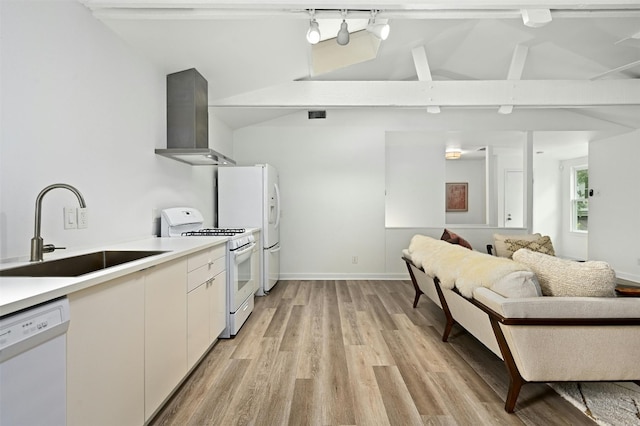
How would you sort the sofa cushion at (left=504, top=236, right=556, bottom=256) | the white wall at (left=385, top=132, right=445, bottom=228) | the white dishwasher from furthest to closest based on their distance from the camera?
the white wall at (left=385, top=132, right=445, bottom=228), the sofa cushion at (left=504, top=236, right=556, bottom=256), the white dishwasher

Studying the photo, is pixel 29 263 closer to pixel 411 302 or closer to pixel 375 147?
pixel 411 302

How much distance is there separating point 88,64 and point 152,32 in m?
0.67

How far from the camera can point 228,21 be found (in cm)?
265

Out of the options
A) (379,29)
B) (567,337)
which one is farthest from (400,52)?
(567,337)

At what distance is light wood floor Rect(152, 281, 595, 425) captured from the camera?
177cm

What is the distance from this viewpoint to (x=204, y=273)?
2379 millimetres

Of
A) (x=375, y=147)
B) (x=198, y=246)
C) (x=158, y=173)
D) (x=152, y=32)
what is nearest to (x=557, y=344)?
(x=198, y=246)

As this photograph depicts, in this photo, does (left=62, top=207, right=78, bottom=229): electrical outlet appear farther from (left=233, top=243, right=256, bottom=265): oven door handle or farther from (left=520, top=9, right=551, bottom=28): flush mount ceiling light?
(left=520, top=9, right=551, bottom=28): flush mount ceiling light

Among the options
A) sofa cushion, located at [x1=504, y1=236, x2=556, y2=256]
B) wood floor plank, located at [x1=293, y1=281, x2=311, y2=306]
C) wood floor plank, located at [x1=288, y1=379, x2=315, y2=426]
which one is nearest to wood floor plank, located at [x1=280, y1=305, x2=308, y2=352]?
wood floor plank, located at [x1=293, y1=281, x2=311, y2=306]

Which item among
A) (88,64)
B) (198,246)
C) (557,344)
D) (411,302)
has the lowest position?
(411,302)

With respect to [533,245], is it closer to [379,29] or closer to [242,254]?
[379,29]

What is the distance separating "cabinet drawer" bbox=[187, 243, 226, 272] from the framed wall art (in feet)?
23.3

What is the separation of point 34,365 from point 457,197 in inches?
348

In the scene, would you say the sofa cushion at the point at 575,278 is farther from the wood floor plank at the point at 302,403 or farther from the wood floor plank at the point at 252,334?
the wood floor plank at the point at 252,334
